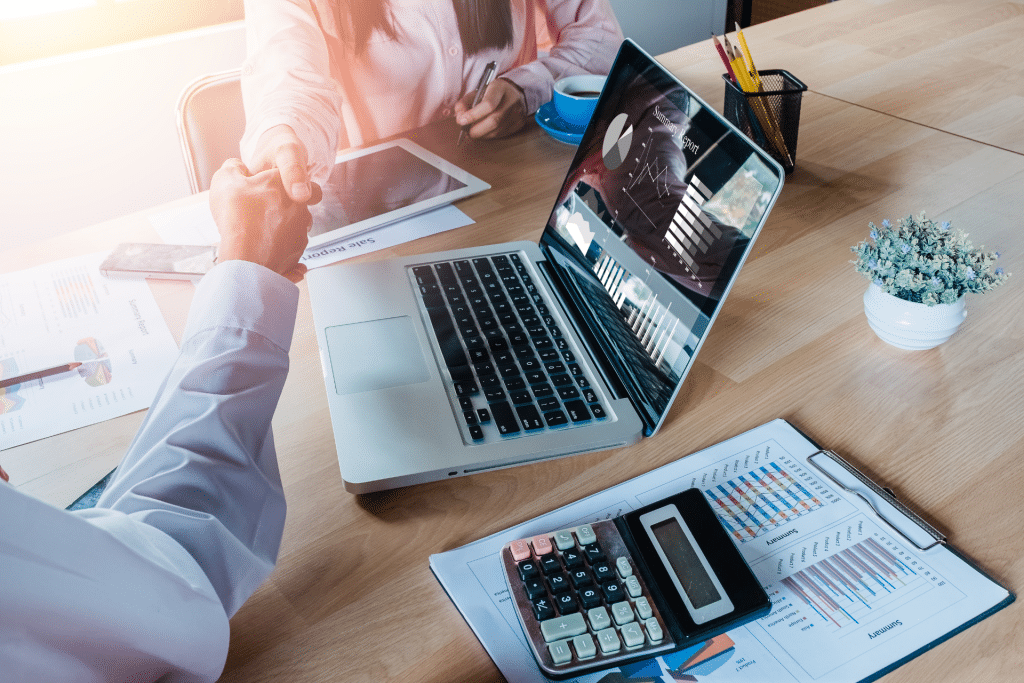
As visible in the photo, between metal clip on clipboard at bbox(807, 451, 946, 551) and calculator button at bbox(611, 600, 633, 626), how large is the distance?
22cm

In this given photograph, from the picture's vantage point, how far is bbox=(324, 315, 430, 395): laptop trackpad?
639 mm

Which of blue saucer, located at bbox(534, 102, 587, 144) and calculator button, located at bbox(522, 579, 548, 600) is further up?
blue saucer, located at bbox(534, 102, 587, 144)

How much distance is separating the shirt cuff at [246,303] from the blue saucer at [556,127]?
0.56m

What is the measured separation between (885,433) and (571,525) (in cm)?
29

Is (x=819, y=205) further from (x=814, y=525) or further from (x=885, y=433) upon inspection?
(x=814, y=525)

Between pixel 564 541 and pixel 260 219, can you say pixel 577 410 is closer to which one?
pixel 564 541

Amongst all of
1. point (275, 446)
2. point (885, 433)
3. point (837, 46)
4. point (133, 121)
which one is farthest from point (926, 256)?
point (133, 121)

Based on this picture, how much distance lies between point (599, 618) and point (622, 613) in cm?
1

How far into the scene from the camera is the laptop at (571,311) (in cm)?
57

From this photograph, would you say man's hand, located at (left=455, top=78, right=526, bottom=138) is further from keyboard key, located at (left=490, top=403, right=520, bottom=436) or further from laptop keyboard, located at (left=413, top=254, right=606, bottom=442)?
keyboard key, located at (left=490, top=403, right=520, bottom=436)

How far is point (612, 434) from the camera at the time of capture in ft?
1.92

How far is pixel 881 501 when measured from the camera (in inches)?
20.9

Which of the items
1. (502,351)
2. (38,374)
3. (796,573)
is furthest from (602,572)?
(38,374)

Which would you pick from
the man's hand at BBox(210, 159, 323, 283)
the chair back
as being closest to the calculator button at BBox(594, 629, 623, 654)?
the man's hand at BBox(210, 159, 323, 283)
